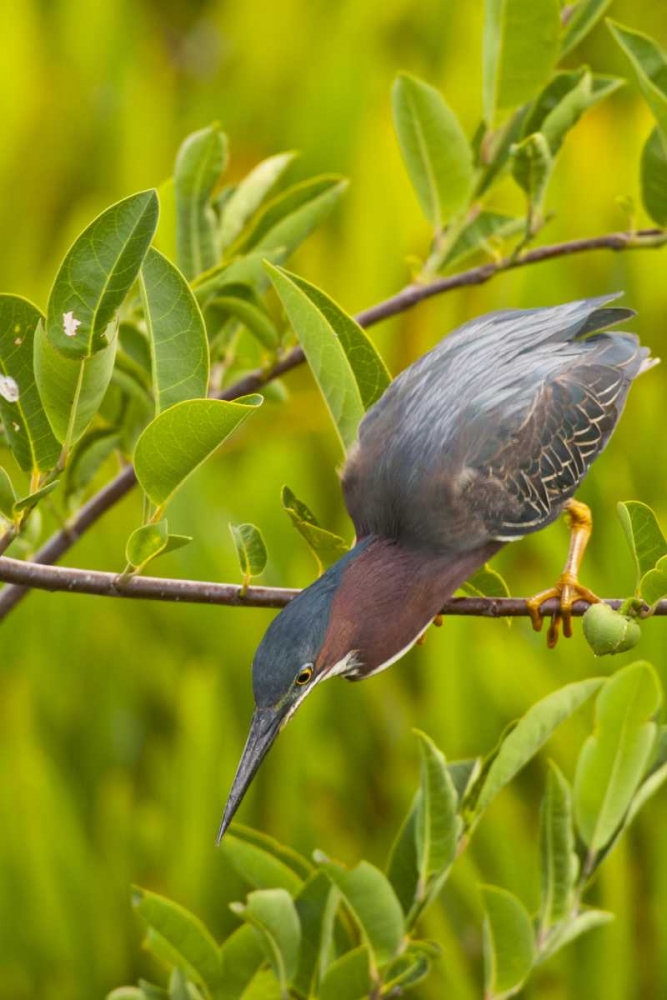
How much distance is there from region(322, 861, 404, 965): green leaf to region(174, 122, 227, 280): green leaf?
88cm

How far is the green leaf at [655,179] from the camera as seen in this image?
192cm

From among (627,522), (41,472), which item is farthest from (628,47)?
(41,472)

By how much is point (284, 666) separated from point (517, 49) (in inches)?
33.7

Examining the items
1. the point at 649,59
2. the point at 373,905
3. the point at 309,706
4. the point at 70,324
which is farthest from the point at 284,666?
the point at 309,706

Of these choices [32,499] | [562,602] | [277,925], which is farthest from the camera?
[562,602]

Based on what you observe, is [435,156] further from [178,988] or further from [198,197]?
[178,988]

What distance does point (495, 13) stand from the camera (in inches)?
74.5

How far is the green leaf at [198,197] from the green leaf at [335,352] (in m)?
0.38

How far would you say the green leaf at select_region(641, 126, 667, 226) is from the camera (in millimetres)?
1919

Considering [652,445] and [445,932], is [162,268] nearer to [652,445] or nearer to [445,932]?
[445,932]

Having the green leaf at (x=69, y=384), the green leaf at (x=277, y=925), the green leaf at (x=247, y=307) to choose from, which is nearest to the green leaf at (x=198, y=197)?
the green leaf at (x=247, y=307)

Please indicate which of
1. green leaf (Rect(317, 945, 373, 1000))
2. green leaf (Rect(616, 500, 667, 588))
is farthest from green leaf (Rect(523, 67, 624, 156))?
green leaf (Rect(317, 945, 373, 1000))

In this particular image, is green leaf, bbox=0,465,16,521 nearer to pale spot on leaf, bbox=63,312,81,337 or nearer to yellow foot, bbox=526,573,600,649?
pale spot on leaf, bbox=63,312,81,337

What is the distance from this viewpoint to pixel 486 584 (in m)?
1.79
